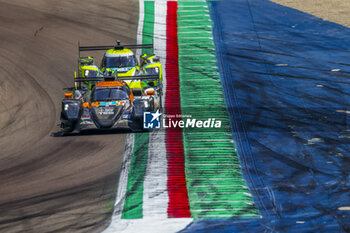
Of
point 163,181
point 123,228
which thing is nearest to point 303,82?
point 163,181

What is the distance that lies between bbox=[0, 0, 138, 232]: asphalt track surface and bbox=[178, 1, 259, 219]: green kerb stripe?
2.61m

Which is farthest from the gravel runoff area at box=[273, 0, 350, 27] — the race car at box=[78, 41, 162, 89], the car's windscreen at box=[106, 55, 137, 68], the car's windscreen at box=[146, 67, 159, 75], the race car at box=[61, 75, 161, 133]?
the race car at box=[61, 75, 161, 133]

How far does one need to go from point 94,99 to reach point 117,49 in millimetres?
4818

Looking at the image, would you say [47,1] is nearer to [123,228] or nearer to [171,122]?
[171,122]

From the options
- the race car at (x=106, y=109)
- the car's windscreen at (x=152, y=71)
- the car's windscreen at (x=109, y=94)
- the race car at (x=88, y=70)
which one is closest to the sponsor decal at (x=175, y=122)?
the race car at (x=106, y=109)

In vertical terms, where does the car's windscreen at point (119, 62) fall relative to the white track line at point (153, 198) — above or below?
above

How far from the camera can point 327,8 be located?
114ft

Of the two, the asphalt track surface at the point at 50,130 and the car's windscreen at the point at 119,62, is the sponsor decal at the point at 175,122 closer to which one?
the asphalt track surface at the point at 50,130

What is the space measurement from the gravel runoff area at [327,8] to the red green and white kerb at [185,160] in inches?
272

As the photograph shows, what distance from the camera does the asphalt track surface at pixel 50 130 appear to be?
1666 centimetres

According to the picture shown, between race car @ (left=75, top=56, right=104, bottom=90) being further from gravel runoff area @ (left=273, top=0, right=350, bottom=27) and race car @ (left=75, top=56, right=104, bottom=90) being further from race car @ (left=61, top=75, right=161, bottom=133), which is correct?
gravel runoff area @ (left=273, top=0, right=350, bottom=27)

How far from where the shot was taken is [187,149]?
21.0 meters

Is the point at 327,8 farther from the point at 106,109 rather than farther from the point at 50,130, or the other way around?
the point at 50,130

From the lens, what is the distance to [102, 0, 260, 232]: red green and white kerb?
1667cm
